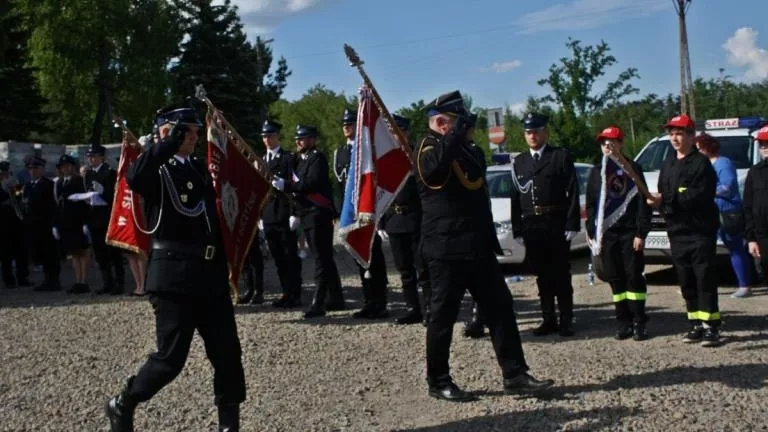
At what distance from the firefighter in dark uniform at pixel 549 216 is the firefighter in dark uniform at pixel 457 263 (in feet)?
6.88

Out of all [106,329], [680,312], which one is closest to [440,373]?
[680,312]

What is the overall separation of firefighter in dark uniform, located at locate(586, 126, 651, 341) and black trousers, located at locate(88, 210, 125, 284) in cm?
716

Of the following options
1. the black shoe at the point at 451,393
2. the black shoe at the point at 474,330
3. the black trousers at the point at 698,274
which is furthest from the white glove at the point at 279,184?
the black trousers at the point at 698,274

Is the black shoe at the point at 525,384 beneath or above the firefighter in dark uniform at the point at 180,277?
beneath

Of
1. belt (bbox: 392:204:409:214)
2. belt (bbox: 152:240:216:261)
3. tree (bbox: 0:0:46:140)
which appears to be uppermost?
tree (bbox: 0:0:46:140)

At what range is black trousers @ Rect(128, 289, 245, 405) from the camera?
16.1 feet

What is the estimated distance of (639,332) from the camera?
299 inches

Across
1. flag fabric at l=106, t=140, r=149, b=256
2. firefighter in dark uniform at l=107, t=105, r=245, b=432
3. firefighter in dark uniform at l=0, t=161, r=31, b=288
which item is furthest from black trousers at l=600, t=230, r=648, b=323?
firefighter in dark uniform at l=0, t=161, r=31, b=288

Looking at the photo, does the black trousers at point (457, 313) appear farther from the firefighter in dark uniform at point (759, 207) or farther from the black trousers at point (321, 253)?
the black trousers at point (321, 253)

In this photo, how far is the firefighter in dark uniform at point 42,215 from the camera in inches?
525

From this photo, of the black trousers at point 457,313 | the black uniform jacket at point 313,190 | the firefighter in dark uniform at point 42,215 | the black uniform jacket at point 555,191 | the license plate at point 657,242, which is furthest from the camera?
the firefighter in dark uniform at point 42,215

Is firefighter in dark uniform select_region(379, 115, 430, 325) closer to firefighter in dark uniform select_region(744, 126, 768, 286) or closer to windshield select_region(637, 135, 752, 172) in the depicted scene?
firefighter in dark uniform select_region(744, 126, 768, 286)

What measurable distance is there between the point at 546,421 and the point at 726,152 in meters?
7.52

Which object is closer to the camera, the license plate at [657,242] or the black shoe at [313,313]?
the black shoe at [313,313]
